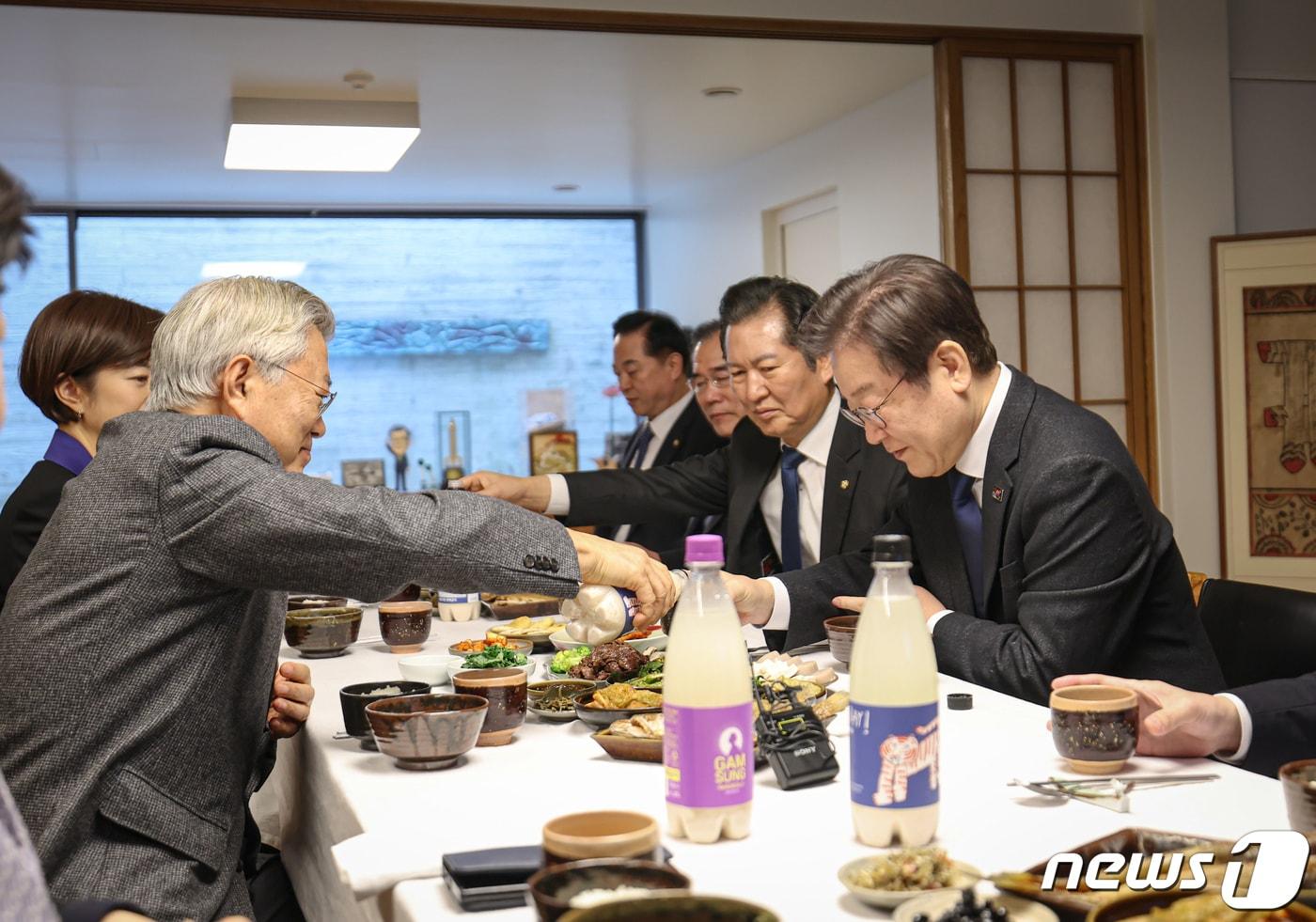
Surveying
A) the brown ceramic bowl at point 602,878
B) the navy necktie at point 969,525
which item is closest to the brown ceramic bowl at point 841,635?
the navy necktie at point 969,525

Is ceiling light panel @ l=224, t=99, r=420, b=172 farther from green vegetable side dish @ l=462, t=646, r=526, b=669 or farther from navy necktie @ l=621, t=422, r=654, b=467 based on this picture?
green vegetable side dish @ l=462, t=646, r=526, b=669

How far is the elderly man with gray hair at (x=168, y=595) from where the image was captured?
52.6 inches

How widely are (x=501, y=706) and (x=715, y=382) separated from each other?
99.2 inches

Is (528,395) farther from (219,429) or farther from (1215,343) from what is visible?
(219,429)

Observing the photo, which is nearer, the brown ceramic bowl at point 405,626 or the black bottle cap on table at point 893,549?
the black bottle cap on table at point 893,549

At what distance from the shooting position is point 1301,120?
480 centimetres

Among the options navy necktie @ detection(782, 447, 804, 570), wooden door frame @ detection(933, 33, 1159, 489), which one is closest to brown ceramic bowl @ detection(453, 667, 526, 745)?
navy necktie @ detection(782, 447, 804, 570)

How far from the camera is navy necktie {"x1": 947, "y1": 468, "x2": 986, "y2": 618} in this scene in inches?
78.1

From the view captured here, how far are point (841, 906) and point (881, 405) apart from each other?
1096mm

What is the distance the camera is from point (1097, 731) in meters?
1.24

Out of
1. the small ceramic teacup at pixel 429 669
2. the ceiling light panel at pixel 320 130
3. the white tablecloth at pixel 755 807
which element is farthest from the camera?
the ceiling light panel at pixel 320 130

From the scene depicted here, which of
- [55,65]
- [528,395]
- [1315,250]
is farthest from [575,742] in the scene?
[528,395]

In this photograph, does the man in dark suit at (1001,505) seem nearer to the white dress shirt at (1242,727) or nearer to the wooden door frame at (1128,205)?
the white dress shirt at (1242,727)

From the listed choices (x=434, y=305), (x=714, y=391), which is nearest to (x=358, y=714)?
(x=714, y=391)
